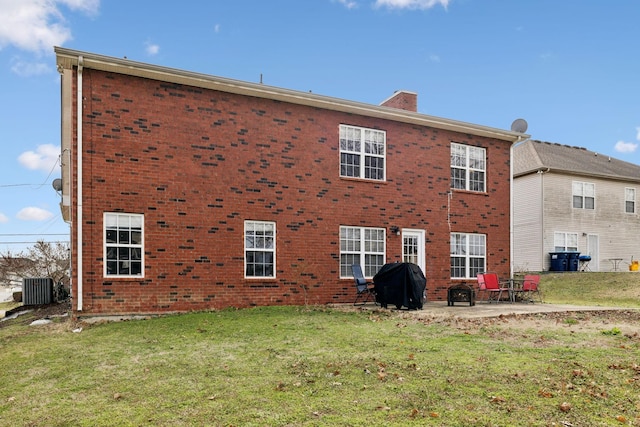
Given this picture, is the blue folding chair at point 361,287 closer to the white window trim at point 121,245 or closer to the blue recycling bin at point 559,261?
the white window trim at point 121,245

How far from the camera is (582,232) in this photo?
84.1 feet

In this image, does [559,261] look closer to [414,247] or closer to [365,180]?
[414,247]

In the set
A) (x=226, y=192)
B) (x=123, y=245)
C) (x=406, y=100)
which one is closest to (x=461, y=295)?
(x=406, y=100)

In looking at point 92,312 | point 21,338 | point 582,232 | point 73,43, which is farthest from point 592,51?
point 21,338

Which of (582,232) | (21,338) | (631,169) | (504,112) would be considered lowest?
(21,338)

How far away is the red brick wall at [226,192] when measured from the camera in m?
11.4

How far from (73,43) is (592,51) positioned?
1626 centimetres

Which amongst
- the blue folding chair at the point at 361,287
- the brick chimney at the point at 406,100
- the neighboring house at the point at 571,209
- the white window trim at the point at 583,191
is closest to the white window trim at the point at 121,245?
the blue folding chair at the point at 361,287

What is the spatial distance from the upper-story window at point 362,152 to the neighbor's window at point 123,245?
19.6 ft

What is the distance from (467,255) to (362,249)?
4064 mm

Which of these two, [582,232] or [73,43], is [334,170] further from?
[582,232]

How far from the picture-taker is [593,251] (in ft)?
85.6

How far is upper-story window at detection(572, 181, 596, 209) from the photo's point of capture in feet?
84.5

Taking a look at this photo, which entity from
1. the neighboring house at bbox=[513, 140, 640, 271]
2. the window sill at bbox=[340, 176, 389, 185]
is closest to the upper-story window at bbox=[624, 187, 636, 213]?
the neighboring house at bbox=[513, 140, 640, 271]
